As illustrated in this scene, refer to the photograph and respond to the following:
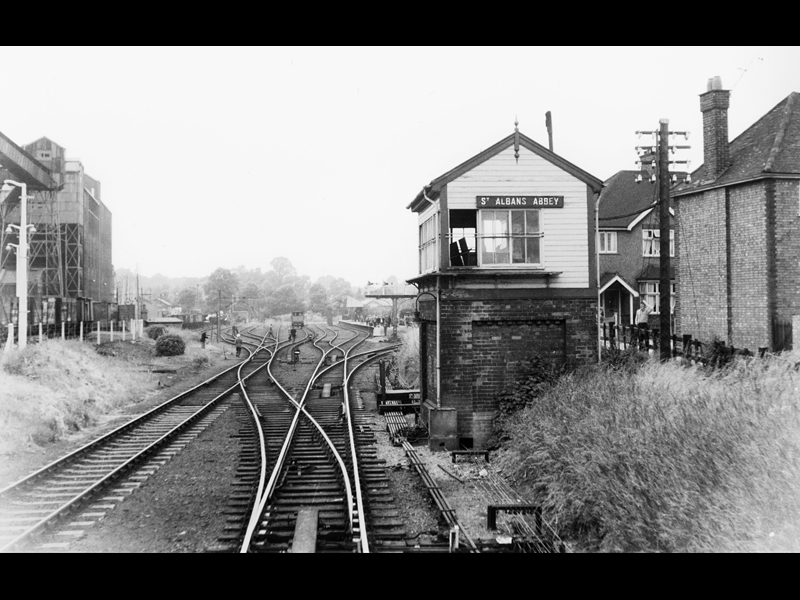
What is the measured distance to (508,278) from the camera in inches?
436

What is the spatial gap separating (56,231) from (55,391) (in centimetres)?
A: 1828

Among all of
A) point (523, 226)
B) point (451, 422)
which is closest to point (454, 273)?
point (523, 226)

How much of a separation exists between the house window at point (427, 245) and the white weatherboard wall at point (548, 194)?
1051mm

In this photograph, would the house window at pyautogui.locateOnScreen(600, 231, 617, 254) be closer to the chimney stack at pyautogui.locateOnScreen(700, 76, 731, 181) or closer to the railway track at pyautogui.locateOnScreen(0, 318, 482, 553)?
the chimney stack at pyautogui.locateOnScreen(700, 76, 731, 181)

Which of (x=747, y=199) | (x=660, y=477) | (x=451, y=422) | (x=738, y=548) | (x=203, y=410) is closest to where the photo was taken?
(x=738, y=548)

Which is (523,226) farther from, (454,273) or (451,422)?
(451,422)

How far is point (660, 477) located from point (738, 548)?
1.27 meters

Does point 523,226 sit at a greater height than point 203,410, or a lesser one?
greater

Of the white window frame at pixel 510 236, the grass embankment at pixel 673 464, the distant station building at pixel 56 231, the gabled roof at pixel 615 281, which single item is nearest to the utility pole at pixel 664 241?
the white window frame at pixel 510 236

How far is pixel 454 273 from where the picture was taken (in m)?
10.8

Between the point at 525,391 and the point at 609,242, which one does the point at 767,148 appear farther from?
the point at 609,242

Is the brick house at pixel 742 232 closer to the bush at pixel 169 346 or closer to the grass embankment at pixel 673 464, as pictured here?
the grass embankment at pixel 673 464

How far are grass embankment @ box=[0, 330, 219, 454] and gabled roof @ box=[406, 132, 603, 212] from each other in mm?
8237

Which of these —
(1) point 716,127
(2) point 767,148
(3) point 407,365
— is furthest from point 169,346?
(2) point 767,148
